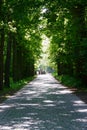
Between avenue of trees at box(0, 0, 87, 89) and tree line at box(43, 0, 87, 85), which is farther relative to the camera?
tree line at box(43, 0, 87, 85)

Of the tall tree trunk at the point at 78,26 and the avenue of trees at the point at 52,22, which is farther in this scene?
the tall tree trunk at the point at 78,26

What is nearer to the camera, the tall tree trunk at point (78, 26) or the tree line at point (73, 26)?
the tree line at point (73, 26)

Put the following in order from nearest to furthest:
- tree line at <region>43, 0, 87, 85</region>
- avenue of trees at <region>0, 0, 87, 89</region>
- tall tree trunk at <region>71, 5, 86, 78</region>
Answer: avenue of trees at <region>0, 0, 87, 89</region>
tree line at <region>43, 0, 87, 85</region>
tall tree trunk at <region>71, 5, 86, 78</region>

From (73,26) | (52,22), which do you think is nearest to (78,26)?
(73,26)

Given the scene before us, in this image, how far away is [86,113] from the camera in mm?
14867

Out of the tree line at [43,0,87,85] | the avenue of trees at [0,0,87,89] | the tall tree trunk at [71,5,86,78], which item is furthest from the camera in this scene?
the tall tree trunk at [71,5,86,78]

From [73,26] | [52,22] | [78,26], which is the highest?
A: [52,22]

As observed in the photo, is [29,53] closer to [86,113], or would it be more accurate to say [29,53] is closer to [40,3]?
[40,3]

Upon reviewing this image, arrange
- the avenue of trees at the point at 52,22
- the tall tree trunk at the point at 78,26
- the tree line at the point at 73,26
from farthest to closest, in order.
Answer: the tall tree trunk at the point at 78,26, the tree line at the point at 73,26, the avenue of trees at the point at 52,22

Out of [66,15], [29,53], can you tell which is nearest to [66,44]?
[66,15]

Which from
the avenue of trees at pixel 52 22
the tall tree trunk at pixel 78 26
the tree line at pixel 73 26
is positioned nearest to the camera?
the avenue of trees at pixel 52 22

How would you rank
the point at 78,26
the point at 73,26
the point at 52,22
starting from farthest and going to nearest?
the point at 73,26 → the point at 78,26 → the point at 52,22

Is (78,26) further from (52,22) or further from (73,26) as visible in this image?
(52,22)

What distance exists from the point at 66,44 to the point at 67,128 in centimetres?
2869
